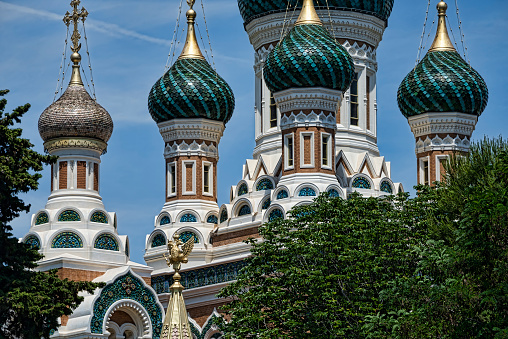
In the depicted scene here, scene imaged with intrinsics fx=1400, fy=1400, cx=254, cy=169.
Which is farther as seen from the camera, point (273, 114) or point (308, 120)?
point (273, 114)

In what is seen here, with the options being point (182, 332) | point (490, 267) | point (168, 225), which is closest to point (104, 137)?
point (168, 225)

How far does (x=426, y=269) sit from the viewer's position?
→ 22672 mm

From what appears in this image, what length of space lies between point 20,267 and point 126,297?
8.71 meters

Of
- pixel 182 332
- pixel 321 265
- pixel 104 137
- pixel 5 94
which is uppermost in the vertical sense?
pixel 104 137

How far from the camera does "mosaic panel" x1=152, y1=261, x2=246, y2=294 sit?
3409cm

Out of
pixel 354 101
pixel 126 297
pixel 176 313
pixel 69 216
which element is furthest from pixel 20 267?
pixel 354 101

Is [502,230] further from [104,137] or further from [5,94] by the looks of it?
[104,137]

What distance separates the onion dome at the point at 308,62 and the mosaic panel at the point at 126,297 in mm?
5827

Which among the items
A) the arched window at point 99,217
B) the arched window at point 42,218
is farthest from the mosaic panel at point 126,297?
the arched window at point 42,218

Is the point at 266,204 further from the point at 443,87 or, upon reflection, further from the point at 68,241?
the point at 443,87

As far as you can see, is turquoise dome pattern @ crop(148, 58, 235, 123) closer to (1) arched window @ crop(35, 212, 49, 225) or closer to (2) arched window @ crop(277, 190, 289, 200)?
(2) arched window @ crop(277, 190, 289, 200)

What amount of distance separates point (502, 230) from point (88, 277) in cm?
1394

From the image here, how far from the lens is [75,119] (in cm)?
3359

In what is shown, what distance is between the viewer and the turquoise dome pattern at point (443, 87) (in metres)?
36.1
